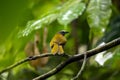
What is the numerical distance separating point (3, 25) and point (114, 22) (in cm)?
112

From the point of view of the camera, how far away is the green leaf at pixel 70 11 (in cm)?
73

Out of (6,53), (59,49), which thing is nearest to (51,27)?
(6,53)

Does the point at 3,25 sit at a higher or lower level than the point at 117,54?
higher

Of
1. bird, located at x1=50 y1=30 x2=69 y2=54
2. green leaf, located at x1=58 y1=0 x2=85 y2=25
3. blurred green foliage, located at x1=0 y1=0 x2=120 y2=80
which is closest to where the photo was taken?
blurred green foliage, located at x1=0 y1=0 x2=120 y2=80

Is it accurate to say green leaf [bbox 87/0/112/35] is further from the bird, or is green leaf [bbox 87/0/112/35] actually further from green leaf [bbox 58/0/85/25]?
the bird

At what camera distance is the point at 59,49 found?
623 mm

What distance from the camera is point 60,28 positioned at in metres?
1.14

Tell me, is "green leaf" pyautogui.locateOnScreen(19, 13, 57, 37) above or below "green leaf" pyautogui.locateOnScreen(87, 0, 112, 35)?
above

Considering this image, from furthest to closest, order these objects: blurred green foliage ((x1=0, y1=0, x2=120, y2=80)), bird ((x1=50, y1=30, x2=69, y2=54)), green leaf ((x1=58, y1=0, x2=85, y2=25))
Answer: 1. green leaf ((x1=58, y1=0, x2=85, y2=25))
2. bird ((x1=50, y1=30, x2=69, y2=54))
3. blurred green foliage ((x1=0, y1=0, x2=120, y2=80))

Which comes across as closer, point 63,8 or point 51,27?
point 63,8

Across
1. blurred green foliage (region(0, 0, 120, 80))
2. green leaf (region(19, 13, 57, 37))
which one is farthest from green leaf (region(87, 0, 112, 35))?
green leaf (region(19, 13, 57, 37))

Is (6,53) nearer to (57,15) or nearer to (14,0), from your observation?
(57,15)

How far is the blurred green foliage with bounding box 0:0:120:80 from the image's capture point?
120 millimetres

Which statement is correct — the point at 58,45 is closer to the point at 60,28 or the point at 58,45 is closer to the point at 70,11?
the point at 70,11
